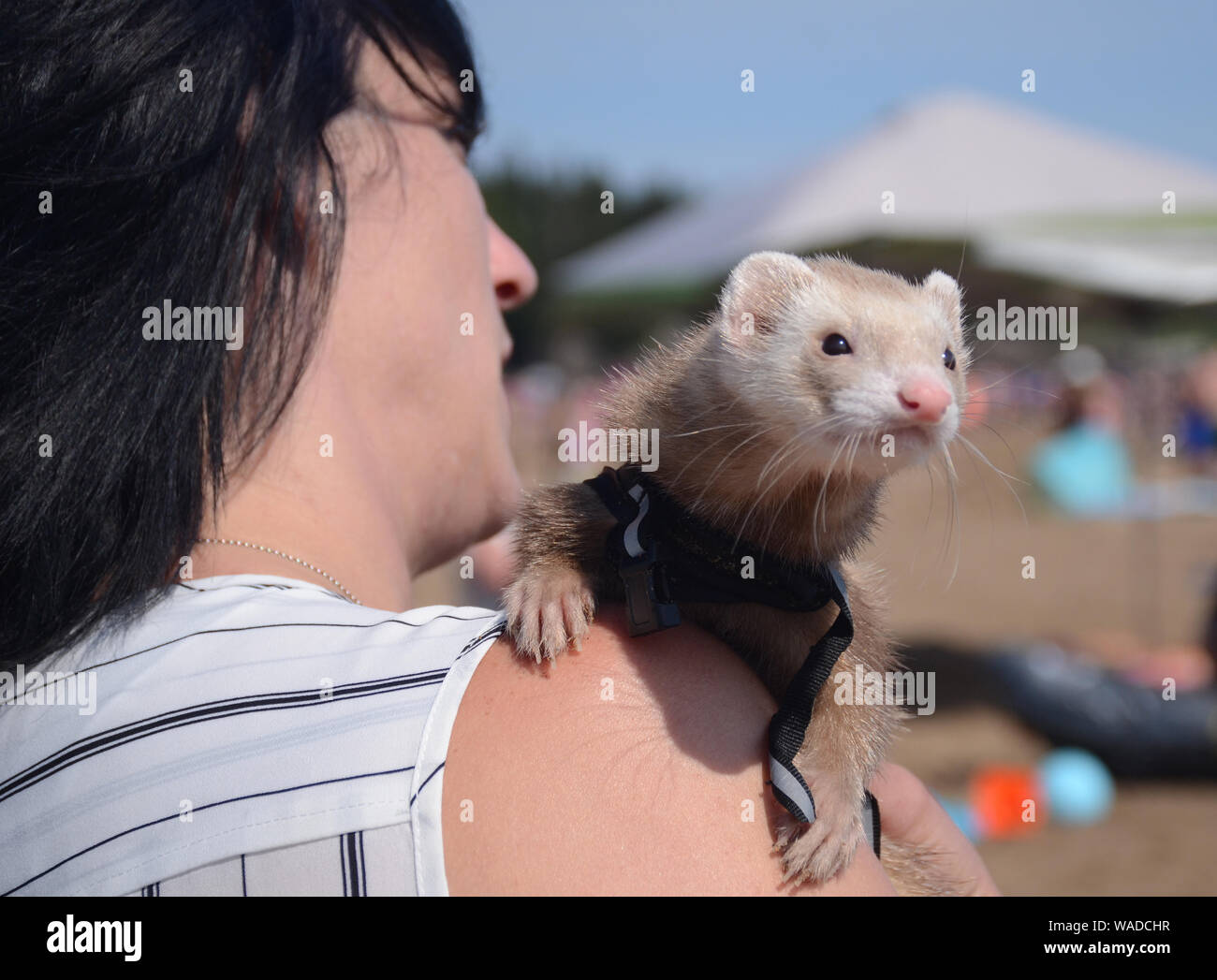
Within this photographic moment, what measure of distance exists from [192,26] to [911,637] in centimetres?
956

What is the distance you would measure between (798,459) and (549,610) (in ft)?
1.41

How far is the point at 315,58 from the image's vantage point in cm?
167

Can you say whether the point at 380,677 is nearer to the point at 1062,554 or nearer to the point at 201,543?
the point at 201,543

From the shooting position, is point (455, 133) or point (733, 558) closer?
point (733, 558)

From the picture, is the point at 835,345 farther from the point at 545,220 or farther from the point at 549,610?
the point at 545,220

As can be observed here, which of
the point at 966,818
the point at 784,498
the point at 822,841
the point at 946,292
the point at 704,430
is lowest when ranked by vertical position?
the point at 966,818

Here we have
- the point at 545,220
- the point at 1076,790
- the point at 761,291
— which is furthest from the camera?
the point at 545,220

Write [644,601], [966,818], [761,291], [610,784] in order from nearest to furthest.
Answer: [610,784]
[644,601]
[761,291]
[966,818]

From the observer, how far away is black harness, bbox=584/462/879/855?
1304mm

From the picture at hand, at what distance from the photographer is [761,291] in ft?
5.56

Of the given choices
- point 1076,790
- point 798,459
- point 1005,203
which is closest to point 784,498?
point 798,459

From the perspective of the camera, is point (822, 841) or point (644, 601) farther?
point (644, 601)

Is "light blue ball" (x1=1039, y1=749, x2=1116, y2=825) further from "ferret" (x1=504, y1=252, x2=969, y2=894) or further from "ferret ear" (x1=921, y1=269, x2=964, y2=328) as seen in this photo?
"ferret ear" (x1=921, y1=269, x2=964, y2=328)
